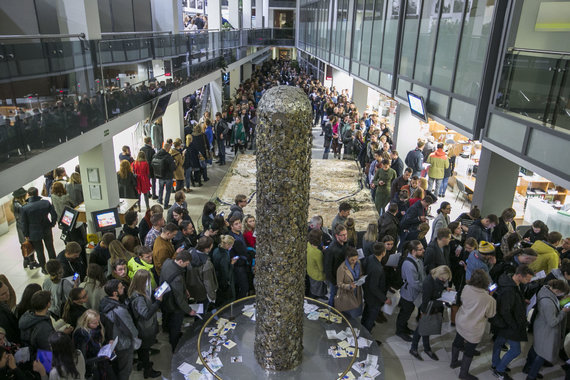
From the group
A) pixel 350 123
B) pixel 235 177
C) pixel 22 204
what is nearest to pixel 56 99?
pixel 22 204

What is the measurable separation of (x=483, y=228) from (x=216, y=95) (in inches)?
655

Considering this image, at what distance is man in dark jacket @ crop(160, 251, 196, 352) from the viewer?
5.29 meters

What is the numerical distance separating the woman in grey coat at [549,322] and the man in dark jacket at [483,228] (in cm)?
159

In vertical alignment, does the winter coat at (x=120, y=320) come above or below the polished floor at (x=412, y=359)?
above

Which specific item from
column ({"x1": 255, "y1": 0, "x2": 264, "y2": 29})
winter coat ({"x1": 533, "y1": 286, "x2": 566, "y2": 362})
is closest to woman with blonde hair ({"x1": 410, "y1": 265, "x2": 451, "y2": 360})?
winter coat ({"x1": 533, "y1": 286, "x2": 566, "y2": 362})

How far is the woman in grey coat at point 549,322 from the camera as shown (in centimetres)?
500

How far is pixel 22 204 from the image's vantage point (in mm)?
7426

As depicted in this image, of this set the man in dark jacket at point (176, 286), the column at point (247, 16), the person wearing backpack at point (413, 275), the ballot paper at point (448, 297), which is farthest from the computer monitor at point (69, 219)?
the column at point (247, 16)

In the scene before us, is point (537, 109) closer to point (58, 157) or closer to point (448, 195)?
point (58, 157)

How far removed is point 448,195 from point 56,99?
1047 cm

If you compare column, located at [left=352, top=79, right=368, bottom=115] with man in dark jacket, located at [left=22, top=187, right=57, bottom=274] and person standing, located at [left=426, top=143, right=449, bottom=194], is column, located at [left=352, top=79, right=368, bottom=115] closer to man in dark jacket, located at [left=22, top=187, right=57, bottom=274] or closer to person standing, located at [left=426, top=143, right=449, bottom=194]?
person standing, located at [left=426, top=143, right=449, bottom=194]

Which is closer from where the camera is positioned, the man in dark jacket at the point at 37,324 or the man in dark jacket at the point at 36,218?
the man in dark jacket at the point at 37,324

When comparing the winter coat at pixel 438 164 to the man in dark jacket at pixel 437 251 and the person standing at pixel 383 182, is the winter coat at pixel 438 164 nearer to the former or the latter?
the person standing at pixel 383 182

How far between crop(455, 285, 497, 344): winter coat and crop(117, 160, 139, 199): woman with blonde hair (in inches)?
286
